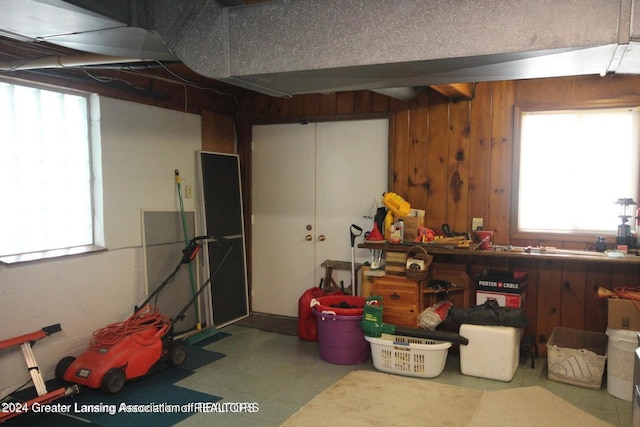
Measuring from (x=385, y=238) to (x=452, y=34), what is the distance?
259 centimetres

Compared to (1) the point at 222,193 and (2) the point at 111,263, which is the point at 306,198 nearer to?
(1) the point at 222,193

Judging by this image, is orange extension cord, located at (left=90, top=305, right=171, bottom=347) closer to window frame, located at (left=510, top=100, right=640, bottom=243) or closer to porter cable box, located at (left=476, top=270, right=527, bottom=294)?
porter cable box, located at (left=476, top=270, right=527, bottom=294)

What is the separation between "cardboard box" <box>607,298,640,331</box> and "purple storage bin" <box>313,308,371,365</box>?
1722 millimetres

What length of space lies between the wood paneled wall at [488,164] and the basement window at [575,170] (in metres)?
0.09

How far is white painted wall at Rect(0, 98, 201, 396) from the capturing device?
10.7 ft

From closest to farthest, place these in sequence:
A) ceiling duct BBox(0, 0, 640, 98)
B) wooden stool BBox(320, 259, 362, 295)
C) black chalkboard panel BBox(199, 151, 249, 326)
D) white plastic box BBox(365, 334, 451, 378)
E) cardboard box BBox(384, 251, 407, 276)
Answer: ceiling duct BBox(0, 0, 640, 98) < white plastic box BBox(365, 334, 451, 378) < cardboard box BBox(384, 251, 407, 276) < wooden stool BBox(320, 259, 362, 295) < black chalkboard panel BBox(199, 151, 249, 326)

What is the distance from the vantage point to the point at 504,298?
147 inches

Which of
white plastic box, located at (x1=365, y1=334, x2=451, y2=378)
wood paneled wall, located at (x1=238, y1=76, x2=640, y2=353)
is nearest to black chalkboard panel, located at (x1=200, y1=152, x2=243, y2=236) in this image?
wood paneled wall, located at (x1=238, y1=76, x2=640, y2=353)

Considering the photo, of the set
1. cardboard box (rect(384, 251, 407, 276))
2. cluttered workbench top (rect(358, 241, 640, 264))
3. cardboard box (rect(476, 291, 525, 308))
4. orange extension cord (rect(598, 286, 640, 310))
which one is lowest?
cardboard box (rect(476, 291, 525, 308))

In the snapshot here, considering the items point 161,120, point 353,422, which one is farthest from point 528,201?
point 161,120

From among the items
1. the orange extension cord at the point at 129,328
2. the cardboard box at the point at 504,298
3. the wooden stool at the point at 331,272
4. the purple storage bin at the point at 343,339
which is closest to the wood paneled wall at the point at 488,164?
the cardboard box at the point at 504,298

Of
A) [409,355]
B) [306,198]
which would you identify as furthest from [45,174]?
[409,355]

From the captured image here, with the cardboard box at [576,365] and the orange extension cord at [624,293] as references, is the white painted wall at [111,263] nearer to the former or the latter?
the cardboard box at [576,365]

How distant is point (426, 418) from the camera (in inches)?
115
